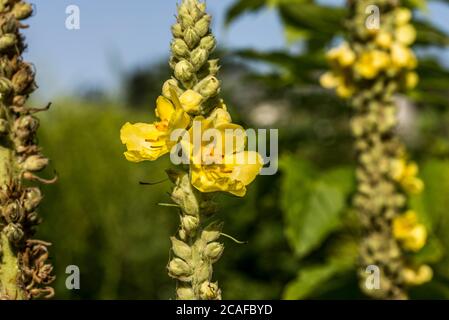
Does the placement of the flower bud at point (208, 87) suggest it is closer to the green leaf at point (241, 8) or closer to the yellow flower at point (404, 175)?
the yellow flower at point (404, 175)

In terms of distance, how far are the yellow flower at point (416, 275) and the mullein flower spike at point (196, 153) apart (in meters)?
1.55

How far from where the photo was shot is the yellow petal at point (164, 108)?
44.5 inches

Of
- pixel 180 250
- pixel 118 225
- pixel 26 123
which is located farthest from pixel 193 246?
pixel 118 225

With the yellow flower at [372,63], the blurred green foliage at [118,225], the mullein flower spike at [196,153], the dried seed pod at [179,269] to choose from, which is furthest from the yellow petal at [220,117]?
the blurred green foliage at [118,225]

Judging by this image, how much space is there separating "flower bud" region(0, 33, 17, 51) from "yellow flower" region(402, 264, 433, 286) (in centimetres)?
171

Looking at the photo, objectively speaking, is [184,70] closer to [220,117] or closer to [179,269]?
[220,117]

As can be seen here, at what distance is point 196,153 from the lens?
3.53 feet

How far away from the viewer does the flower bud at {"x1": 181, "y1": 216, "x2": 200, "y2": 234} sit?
3.48 feet

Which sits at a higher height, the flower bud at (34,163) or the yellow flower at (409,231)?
the yellow flower at (409,231)

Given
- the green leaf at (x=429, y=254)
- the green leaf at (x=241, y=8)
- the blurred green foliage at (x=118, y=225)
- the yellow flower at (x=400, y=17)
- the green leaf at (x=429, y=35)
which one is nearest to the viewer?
the yellow flower at (x=400, y=17)

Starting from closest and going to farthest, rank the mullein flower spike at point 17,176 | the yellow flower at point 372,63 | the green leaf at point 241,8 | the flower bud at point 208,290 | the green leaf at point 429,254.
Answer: the flower bud at point 208,290 → the mullein flower spike at point 17,176 → the yellow flower at point 372,63 → the green leaf at point 429,254 → the green leaf at point 241,8

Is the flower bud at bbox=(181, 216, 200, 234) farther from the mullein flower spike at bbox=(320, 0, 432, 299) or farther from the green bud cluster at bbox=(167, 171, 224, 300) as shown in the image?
the mullein flower spike at bbox=(320, 0, 432, 299)
